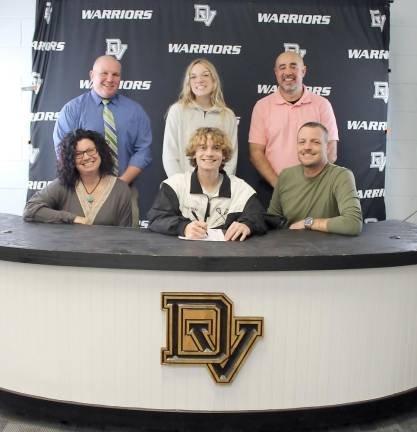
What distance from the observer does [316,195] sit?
278 cm

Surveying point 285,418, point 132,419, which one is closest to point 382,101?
point 285,418

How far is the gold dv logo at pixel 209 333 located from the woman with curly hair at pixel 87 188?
1.05 metres

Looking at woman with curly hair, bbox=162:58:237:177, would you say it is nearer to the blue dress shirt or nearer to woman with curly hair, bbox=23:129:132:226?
the blue dress shirt

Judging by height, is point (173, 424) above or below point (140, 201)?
below

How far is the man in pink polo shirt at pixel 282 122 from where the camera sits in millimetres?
3906

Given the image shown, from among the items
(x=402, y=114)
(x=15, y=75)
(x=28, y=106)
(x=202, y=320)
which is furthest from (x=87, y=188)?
(x=402, y=114)

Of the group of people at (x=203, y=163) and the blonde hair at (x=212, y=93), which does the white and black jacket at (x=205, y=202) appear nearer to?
the group of people at (x=203, y=163)

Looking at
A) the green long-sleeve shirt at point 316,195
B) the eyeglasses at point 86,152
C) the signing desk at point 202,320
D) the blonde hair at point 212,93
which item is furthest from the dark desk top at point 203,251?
the blonde hair at point 212,93

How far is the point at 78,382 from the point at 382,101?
3023mm

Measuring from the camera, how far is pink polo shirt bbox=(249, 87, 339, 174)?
3.91 meters

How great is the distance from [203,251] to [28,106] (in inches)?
108

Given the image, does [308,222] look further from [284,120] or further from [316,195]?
[284,120]

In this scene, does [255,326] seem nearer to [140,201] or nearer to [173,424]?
[173,424]

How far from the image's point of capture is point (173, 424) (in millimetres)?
2055
